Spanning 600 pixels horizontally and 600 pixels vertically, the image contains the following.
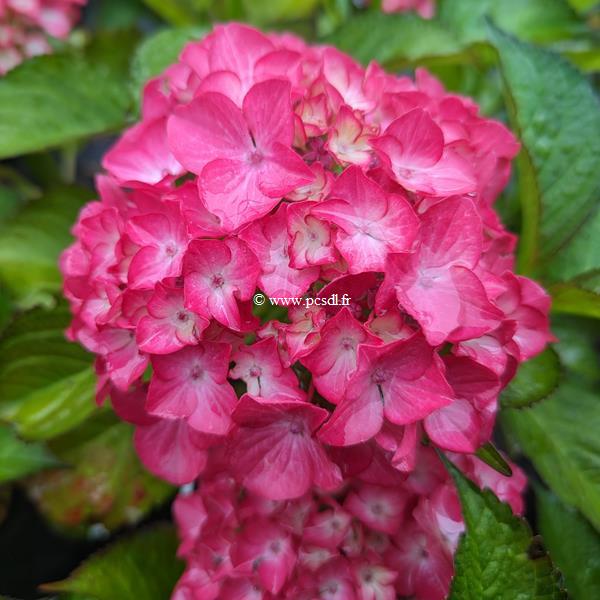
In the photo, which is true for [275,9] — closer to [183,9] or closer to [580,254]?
[183,9]

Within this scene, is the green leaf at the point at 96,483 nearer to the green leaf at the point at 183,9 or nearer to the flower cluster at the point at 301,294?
the flower cluster at the point at 301,294

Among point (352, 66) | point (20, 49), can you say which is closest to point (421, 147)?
point (352, 66)

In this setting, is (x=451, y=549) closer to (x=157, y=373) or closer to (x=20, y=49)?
(x=157, y=373)

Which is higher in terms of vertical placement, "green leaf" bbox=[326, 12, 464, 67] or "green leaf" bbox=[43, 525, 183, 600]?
"green leaf" bbox=[326, 12, 464, 67]

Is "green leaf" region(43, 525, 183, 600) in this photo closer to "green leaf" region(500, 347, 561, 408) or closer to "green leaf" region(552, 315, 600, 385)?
"green leaf" region(500, 347, 561, 408)

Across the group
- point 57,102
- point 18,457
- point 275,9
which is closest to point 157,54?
point 57,102

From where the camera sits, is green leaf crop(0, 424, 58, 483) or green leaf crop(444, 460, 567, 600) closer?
green leaf crop(444, 460, 567, 600)

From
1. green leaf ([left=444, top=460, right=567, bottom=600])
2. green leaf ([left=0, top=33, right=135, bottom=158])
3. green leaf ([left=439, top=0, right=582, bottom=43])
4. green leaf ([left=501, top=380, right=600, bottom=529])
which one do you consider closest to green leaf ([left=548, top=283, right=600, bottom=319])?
green leaf ([left=501, top=380, right=600, bottom=529])

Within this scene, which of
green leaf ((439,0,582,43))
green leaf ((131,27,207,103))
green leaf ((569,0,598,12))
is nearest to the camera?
green leaf ((131,27,207,103))
